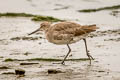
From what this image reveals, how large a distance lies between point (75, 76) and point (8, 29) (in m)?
5.67

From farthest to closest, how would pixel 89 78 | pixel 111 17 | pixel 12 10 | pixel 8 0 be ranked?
pixel 8 0
pixel 12 10
pixel 111 17
pixel 89 78

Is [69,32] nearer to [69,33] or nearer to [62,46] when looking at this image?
[69,33]

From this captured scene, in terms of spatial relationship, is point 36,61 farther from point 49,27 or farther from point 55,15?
point 55,15

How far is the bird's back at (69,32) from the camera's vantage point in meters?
10.5

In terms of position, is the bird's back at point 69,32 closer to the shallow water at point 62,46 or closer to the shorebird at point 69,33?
the shorebird at point 69,33

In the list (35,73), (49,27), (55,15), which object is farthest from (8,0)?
(35,73)

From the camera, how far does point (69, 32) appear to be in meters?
10.6

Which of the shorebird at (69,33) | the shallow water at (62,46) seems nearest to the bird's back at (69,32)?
the shorebird at (69,33)

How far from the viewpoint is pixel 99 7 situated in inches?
701

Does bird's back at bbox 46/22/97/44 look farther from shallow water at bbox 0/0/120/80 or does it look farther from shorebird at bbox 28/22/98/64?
shallow water at bbox 0/0/120/80

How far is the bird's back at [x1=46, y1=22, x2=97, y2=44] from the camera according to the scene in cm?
1053

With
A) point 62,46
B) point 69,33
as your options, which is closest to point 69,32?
point 69,33

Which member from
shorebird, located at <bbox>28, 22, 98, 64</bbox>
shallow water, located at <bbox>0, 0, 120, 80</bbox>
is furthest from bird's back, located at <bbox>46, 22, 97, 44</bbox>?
shallow water, located at <bbox>0, 0, 120, 80</bbox>

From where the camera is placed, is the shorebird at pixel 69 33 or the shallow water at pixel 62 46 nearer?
the shallow water at pixel 62 46
